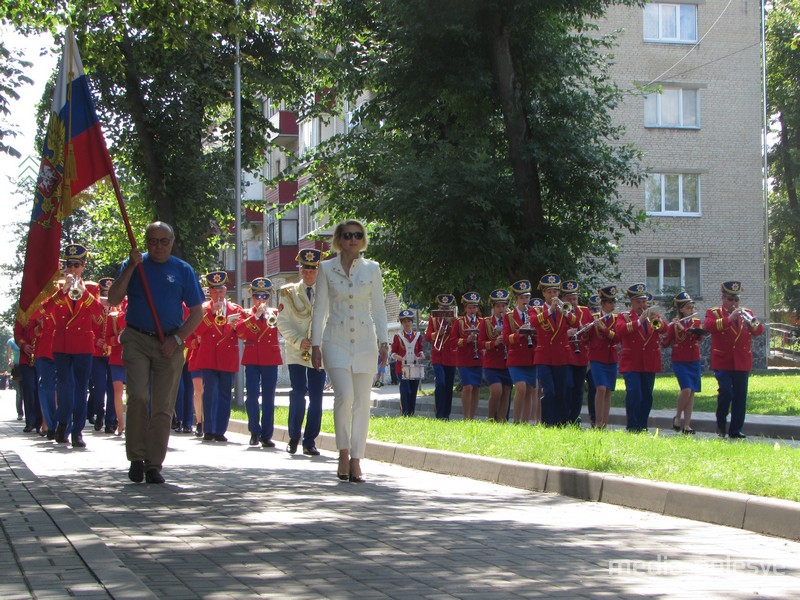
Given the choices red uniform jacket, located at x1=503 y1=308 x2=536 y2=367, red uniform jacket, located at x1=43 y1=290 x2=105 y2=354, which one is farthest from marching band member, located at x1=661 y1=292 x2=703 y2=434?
red uniform jacket, located at x1=43 y1=290 x2=105 y2=354

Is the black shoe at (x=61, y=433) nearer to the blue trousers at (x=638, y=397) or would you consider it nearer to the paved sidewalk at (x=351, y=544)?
the paved sidewalk at (x=351, y=544)

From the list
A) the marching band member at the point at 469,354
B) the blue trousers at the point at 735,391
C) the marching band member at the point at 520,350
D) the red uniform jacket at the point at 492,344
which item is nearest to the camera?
the blue trousers at the point at 735,391

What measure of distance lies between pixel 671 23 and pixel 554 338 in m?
32.9

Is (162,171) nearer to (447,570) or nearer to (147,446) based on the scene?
(147,446)

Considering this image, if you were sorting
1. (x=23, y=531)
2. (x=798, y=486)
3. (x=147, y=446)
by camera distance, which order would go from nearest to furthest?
(x=23, y=531)
(x=798, y=486)
(x=147, y=446)

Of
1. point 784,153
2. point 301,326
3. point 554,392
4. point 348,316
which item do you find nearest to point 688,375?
point 554,392

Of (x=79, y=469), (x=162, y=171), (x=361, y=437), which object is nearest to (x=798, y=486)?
(x=361, y=437)

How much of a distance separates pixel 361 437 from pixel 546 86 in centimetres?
1784

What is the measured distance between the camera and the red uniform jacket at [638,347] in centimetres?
1619

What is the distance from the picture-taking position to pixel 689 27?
153 feet

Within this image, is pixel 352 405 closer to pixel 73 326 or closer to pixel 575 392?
pixel 73 326

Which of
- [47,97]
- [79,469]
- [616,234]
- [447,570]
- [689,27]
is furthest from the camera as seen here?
[689,27]

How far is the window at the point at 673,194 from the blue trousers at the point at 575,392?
2947 centimetres

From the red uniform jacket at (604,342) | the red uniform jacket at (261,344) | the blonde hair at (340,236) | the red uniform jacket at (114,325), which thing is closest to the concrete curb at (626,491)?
the blonde hair at (340,236)
